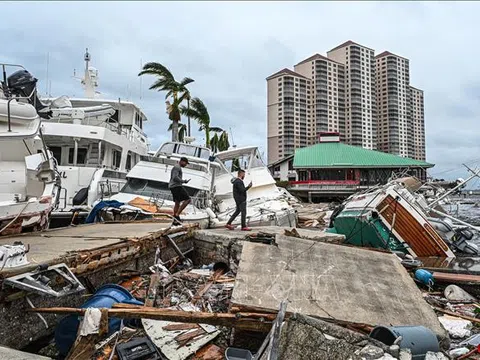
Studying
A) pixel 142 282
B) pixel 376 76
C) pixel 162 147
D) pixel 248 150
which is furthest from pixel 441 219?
pixel 376 76

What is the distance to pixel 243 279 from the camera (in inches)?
181

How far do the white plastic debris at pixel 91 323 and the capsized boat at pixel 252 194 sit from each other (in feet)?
25.8

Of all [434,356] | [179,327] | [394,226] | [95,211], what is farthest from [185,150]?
[434,356]

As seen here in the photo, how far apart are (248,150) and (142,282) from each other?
38.8 feet

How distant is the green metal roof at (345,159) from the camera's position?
40719 mm

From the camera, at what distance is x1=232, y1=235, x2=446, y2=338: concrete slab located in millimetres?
3928

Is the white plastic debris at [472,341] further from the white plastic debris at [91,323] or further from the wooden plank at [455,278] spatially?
the white plastic debris at [91,323]

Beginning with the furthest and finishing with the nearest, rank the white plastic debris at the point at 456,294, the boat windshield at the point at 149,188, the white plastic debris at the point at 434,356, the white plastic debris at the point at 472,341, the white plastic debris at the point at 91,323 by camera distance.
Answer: the boat windshield at the point at 149,188 < the white plastic debris at the point at 456,294 < the white plastic debris at the point at 472,341 < the white plastic debris at the point at 91,323 < the white plastic debris at the point at 434,356

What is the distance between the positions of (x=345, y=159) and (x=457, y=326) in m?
39.5

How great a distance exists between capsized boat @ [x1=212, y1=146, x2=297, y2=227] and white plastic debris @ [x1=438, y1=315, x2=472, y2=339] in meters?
7.31

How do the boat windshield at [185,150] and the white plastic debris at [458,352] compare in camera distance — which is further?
the boat windshield at [185,150]

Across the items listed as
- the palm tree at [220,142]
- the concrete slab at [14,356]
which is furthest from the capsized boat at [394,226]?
the palm tree at [220,142]

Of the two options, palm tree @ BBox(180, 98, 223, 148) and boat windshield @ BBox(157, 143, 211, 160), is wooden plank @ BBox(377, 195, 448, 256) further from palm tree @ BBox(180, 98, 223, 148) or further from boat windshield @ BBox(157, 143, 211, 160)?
palm tree @ BBox(180, 98, 223, 148)

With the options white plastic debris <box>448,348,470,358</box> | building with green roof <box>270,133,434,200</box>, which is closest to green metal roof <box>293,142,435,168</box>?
building with green roof <box>270,133,434,200</box>
